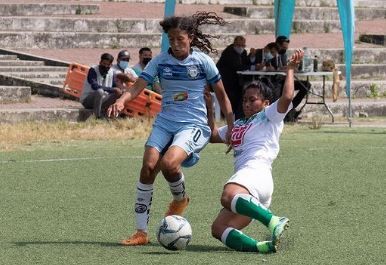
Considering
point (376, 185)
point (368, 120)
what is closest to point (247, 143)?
point (376, 185)

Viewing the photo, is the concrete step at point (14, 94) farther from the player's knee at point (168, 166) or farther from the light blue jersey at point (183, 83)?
the player's knee at point (168, 166)

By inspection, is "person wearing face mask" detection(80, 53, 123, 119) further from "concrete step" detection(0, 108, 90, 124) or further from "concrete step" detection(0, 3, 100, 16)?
"concrete step" detection(0, 3, 100, 16)

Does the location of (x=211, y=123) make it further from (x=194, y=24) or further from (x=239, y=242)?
(x=239, y=242)

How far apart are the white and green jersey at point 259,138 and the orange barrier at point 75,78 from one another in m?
12.4

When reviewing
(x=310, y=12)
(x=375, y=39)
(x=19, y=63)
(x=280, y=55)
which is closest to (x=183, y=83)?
(x=280, y=55)

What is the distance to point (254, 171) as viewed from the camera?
345 inches

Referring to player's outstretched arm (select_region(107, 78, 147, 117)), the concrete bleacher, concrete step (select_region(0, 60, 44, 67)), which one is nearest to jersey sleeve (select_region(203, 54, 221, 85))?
player's outstretched arm (select_region(107, 78, 147, 117))

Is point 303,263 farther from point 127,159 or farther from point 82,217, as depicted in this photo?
point 127,159

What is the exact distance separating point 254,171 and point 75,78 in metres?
12.8

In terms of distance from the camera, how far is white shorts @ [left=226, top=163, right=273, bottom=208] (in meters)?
8.71

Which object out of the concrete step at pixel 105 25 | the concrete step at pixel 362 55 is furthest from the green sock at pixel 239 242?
the concrete step at pixel 362 55

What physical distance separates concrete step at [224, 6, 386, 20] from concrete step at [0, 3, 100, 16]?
3856mm

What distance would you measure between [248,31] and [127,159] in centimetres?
1473

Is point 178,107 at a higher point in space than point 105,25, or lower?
higher
